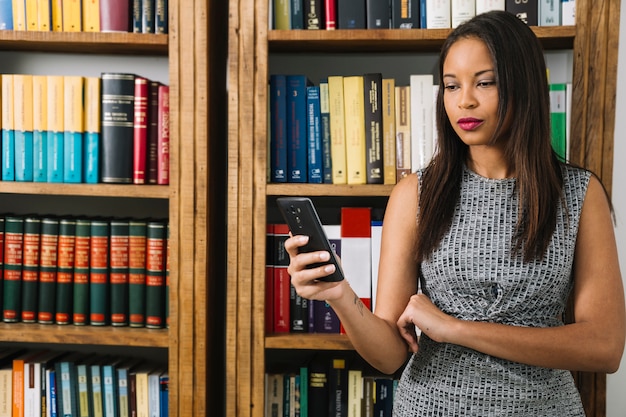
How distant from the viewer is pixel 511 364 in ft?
3.79

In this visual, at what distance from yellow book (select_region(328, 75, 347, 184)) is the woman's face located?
1.59ft

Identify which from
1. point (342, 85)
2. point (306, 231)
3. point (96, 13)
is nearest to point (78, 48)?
point (96, 13)

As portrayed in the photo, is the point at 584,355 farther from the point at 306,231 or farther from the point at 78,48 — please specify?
the point at 78,48

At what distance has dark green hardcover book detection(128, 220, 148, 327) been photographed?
5.61ft

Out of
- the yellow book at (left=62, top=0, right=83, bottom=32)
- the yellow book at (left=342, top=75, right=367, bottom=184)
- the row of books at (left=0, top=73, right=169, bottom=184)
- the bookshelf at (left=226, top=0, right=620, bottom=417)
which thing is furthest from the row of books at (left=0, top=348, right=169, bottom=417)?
the yellow book at (left=62, top=0, right=83, bottom=32)

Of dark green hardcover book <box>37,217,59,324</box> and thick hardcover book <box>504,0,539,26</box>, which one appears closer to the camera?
thick hardcover book <box>504,0,539,26</box>

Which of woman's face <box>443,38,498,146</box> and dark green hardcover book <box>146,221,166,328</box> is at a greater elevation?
woman's face <box>443,38,498,146</box>

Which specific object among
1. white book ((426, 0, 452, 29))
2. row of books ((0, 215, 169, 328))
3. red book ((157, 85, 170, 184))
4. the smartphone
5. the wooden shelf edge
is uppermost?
white book ((426, 0, 452, 29))

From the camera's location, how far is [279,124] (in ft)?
5.45

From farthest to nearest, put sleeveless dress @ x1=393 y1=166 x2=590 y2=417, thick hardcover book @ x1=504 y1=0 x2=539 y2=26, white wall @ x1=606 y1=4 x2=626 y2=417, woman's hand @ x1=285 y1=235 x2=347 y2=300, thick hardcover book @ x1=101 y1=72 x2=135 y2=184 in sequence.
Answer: white wall @ x1=606 y1=4 x2=626 y2=417 → thick hardcover book @ x1=101 y1=72 x2=135 y2=184 → thick hardcover book @ x1=504 y1=0 x2=539 y2=26 → sleeveless dress @ x1=393 y1=166 x2=590 y2=417 → woman's hand @ x1=285 y1=235 x2=347 y2=300

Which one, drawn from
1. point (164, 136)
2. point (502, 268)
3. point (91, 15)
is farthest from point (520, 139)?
point (91, 15)

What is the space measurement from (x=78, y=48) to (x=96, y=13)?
6.5 inches

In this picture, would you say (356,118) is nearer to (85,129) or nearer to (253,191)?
(253,191)

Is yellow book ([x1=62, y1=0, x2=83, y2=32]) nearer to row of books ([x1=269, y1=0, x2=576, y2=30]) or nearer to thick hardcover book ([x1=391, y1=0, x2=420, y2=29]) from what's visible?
row of books ([x1=269, y1=0, x2=576, y2=30])
